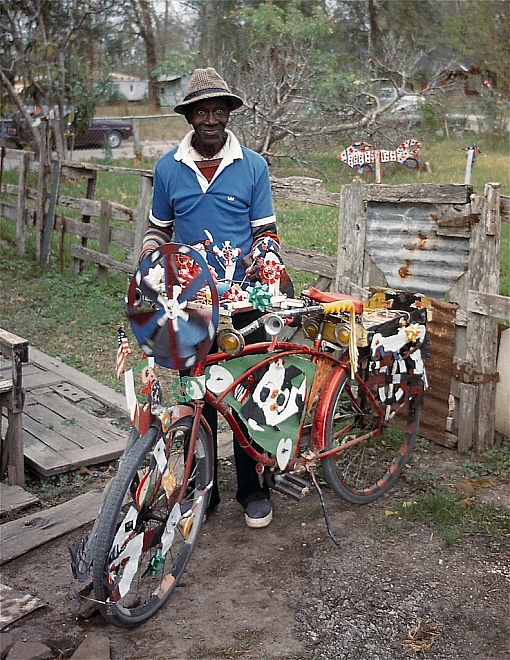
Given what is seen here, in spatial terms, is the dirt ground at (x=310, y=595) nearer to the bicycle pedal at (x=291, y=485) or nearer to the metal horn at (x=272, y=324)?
the bicycle pedal at (x=291, y=485)

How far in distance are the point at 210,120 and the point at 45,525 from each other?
2.03 metres

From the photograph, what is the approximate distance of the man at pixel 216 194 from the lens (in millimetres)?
3377

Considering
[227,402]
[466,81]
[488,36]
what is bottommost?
[227,402]

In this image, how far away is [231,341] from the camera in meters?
3.14

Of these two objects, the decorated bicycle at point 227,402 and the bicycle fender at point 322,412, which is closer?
the decorated bicycle at point 227,402

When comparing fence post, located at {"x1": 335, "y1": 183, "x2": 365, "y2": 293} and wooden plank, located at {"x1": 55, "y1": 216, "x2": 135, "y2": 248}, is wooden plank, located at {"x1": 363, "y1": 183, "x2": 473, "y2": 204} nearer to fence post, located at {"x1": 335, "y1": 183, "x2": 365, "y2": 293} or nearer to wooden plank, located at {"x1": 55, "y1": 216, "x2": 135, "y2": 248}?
fence post, located at {"x1": 335, "y1": 183, "x2": 365, "y2": 293}

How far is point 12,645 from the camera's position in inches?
109

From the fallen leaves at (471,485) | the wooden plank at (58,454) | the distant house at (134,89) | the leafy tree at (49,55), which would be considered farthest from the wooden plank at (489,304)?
the distant house at (134,89)

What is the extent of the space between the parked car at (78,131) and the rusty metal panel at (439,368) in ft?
34.1

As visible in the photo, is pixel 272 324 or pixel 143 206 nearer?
pixel 272 324

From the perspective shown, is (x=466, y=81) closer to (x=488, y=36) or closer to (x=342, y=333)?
(x=488, y=36)

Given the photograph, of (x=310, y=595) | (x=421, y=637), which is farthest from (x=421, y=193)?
(x=421, y=637)

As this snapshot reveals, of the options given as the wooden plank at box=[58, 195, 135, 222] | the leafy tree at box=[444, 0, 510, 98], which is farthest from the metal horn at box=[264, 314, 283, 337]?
the leafy tree at box=[444, 0, 510, 98]

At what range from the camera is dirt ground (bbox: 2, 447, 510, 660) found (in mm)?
2854
